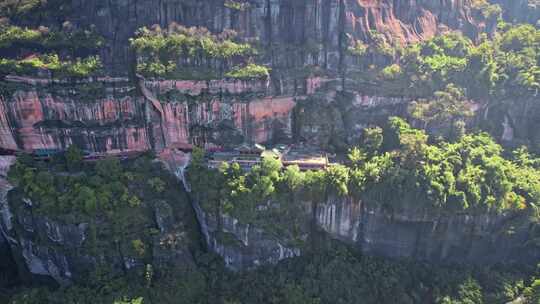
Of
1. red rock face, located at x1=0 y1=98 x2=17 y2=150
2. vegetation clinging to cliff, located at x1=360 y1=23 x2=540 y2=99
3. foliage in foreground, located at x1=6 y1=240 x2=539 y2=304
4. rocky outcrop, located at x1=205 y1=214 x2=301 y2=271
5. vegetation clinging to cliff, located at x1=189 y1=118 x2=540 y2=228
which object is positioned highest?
vegetation clinging to cliff, located at x1=360 y1=23 x2=540 y2=99

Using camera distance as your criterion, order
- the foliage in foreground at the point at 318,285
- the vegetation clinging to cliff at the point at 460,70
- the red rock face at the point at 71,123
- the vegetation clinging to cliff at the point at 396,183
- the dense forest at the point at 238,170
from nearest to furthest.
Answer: the foliage in foreground at the point at 318,285
the dense forest at the point at 238,170
the vegetation clinging to cliff at the point at 396,183
the red rock face at the point at 71,123
the vegetation clinging to cliff at the point at 460,70

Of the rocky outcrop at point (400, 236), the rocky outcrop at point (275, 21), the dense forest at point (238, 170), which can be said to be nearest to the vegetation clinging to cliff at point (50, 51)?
the dense forest at point (238, 170)

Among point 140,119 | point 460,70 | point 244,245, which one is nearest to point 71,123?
point 140,119

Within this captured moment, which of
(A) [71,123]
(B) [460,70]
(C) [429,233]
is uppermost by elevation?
(B) [460,70]

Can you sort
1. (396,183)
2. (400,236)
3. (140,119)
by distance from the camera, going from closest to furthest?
(396,183) → (400,236) → (140,119)

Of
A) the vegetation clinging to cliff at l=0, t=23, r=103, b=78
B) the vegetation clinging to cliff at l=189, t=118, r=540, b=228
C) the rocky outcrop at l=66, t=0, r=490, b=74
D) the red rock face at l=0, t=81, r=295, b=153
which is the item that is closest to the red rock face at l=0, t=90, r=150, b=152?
the red rock face at l=0, t=81, r=295, b=153

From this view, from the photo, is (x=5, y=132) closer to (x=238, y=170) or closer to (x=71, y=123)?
(x=71, y=123)

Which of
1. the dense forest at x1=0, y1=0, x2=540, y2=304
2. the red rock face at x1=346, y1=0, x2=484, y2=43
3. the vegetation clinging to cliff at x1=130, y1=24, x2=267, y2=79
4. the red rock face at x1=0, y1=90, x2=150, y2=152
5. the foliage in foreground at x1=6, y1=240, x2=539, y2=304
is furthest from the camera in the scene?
the red rock face at x1=346, y1=0, x2=484, y2=43

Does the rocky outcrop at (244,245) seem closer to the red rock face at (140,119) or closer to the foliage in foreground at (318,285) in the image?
the foliage in foreground at (318,285)

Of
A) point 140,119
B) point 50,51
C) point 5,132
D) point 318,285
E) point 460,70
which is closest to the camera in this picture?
point 318,285

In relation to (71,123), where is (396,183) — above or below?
below

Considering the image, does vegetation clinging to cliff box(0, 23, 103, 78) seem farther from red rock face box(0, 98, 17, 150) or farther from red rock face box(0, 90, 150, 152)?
red rock face box(0, 98, 17, 150)
